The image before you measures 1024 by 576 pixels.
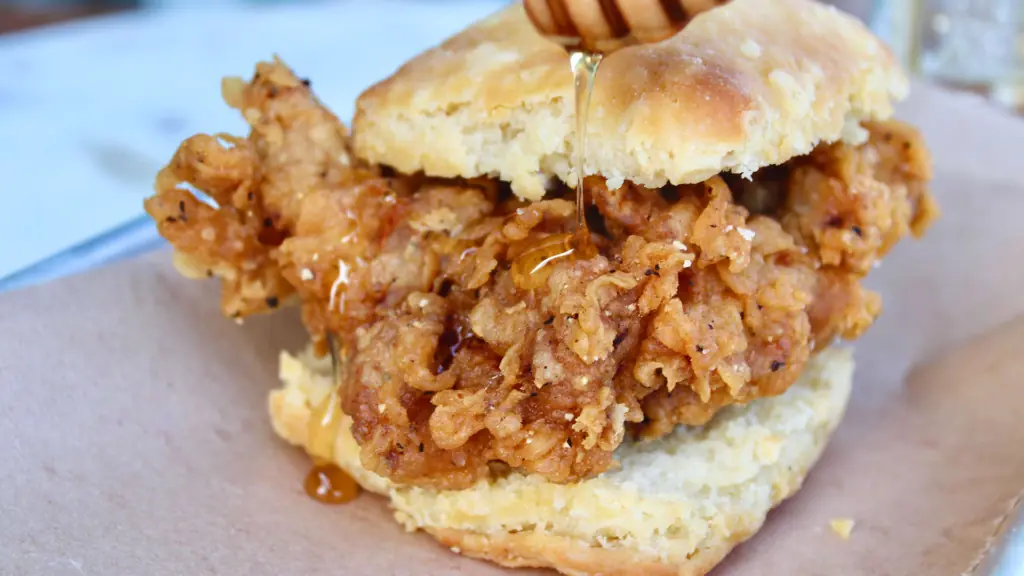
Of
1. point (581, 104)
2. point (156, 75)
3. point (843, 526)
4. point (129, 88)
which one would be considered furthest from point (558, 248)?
point (156, 75)

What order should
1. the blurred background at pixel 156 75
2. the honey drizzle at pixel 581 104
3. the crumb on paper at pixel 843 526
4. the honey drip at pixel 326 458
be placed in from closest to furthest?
the honey drizzle at pixel 581 104 < the crumb on paper at pixel 843 526 < the honey drip at pixel 326 458 < the blurred background at pixel 156 75

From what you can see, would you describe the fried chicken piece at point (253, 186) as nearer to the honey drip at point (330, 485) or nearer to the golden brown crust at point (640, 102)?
the golden brown crust at point (640, 102)

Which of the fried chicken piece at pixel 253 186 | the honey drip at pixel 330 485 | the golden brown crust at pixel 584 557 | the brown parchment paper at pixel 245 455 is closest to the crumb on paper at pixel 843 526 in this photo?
the brown parchment paper at pixel 245 455

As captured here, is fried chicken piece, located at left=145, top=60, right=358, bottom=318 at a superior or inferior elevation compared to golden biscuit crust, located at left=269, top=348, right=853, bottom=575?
superior

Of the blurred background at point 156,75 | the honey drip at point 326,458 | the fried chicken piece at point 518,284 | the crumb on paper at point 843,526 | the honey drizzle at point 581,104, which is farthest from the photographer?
the blurred background at point 156,75

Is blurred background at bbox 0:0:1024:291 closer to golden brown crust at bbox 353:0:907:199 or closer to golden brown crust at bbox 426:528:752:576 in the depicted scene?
golden brown crust at bbox 353:0:907:199

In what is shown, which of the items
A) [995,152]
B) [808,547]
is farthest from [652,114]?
[995,152]

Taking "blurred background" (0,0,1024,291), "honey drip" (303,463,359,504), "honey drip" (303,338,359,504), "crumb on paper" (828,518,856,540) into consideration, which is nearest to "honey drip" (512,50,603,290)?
"honey drip" (303,338,359,504)

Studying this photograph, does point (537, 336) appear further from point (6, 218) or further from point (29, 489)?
point (6, 218)
